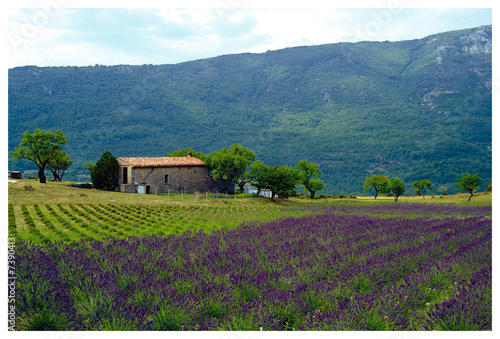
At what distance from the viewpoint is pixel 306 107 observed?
95.8m

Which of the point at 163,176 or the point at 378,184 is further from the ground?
the point at 163,176

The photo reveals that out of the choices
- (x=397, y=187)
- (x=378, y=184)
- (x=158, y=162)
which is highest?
(x=158, y=162)

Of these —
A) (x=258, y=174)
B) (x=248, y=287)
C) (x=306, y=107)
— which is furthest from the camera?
(x=306, y=107)

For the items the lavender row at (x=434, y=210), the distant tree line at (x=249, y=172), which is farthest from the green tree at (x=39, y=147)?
the lavender row at (x=434, y=210)

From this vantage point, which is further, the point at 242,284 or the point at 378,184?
the point at 378,184

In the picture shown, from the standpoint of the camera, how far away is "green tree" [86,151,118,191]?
3366cm

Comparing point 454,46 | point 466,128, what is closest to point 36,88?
point 466,128

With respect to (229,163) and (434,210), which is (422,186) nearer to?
(229,163)

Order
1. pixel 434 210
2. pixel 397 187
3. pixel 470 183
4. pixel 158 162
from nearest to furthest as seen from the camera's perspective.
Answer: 1. pixel 434 210
2. pixel 470 183
3. pixel 158 162
4. pixel 397 187

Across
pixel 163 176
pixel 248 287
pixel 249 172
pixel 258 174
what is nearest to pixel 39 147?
pixel 163 176

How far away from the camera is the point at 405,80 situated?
99.6 m

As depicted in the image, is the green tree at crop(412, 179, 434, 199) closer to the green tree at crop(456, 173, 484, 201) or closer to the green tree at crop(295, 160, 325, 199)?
the green tree at crop(295, 160, 325, 199)

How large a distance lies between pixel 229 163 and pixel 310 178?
1781 cm
